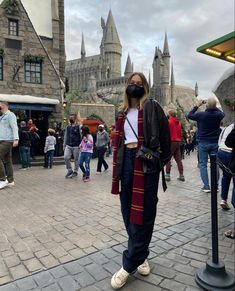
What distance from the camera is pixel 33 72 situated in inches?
571

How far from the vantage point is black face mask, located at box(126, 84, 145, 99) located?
9.40ft

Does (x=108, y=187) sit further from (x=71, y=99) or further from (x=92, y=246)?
(x=71, y=99)

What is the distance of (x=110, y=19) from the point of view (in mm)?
118688

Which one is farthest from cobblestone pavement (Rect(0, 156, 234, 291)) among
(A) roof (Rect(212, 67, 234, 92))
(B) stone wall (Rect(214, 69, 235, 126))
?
(A) roof (Rect(212, 67, 234, 92))

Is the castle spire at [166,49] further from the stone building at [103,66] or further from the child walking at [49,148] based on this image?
the child walking at [49,148]

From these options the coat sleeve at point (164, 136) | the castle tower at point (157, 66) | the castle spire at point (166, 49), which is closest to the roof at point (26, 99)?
the coat sleeve at point (164, 136)

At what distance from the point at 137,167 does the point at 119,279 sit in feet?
3.48

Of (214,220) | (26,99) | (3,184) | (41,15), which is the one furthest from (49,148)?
(41,15)

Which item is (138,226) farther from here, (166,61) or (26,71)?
(166,61)

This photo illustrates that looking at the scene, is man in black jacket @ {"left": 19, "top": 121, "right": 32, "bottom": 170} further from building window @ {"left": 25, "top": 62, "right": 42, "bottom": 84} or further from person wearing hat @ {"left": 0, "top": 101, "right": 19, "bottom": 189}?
building window @ {"left": 25, "top": 62, "right": 42, "bottom": 84}

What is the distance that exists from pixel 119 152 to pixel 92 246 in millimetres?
1392

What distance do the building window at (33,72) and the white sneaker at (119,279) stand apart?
1328 centimetres

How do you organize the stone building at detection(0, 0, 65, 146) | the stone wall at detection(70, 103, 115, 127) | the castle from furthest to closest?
1. the castle
2. the stone wall at detection(70, 103, 115, 127)
3. the stone building at detection(0, 0, 65, 146)

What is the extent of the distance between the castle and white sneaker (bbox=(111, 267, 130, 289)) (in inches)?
3931
